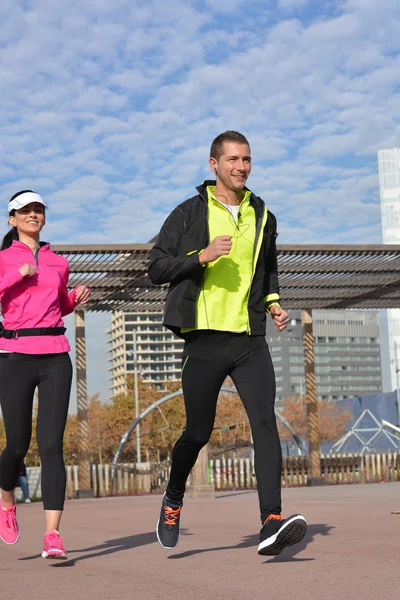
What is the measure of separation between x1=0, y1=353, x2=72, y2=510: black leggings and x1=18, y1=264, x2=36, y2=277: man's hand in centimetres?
47

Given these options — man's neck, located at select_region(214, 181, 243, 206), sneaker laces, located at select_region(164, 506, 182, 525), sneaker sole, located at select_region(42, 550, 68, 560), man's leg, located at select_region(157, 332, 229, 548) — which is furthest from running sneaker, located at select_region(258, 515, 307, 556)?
man's neck, located at select_region(214, 181, 243, 206)

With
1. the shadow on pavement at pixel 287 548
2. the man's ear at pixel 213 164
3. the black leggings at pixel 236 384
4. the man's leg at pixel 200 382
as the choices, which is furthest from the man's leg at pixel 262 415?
the man's ear at pixel 213 164

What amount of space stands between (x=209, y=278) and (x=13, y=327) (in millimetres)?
1191

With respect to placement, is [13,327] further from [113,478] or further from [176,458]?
[113,478]

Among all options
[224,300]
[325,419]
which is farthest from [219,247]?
[325,419]

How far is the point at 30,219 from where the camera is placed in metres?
6.05

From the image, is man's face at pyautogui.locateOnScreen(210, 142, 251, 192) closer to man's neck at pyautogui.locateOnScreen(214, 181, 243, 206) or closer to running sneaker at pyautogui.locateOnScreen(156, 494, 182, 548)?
man's neck at pyautogui.locateOnScreen(214, 181, 243, 206)

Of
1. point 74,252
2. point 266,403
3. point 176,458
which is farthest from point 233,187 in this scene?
point 74,252

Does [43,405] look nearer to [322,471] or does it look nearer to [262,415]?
[262,415]

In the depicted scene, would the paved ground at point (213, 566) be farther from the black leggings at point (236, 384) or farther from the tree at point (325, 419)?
the tree at point (325, 419)

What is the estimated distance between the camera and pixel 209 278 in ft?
18.1

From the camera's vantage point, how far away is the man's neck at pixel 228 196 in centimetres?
566

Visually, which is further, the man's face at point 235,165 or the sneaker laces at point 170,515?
the sneaker laces at point 170,515

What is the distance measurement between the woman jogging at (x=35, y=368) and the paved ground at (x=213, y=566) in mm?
514
